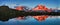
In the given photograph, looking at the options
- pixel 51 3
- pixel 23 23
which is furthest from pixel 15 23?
pixel 51 3

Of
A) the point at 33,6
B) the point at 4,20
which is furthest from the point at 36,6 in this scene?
the point at 4,20

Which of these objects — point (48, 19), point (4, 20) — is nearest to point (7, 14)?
point (4, 20)

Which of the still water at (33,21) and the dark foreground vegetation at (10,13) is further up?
the dark foreground vegetation at (10,13)

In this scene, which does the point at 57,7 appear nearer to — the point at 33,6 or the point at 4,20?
the point at 33,6

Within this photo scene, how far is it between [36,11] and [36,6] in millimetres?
56

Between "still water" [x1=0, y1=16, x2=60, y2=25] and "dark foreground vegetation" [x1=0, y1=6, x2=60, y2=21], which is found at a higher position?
"dark foreground vegetation" [x1=0, y1=6, x2=60, y2=21]

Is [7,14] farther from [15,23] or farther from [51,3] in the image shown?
[51,3]

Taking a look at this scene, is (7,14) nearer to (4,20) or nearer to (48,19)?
(4,20)

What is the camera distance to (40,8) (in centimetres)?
556

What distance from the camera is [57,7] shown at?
555cm

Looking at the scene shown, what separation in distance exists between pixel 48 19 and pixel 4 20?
1.60 feet

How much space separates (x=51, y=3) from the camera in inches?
219

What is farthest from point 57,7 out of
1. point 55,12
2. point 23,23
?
point 23,23

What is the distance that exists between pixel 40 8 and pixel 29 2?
0.14 metres
